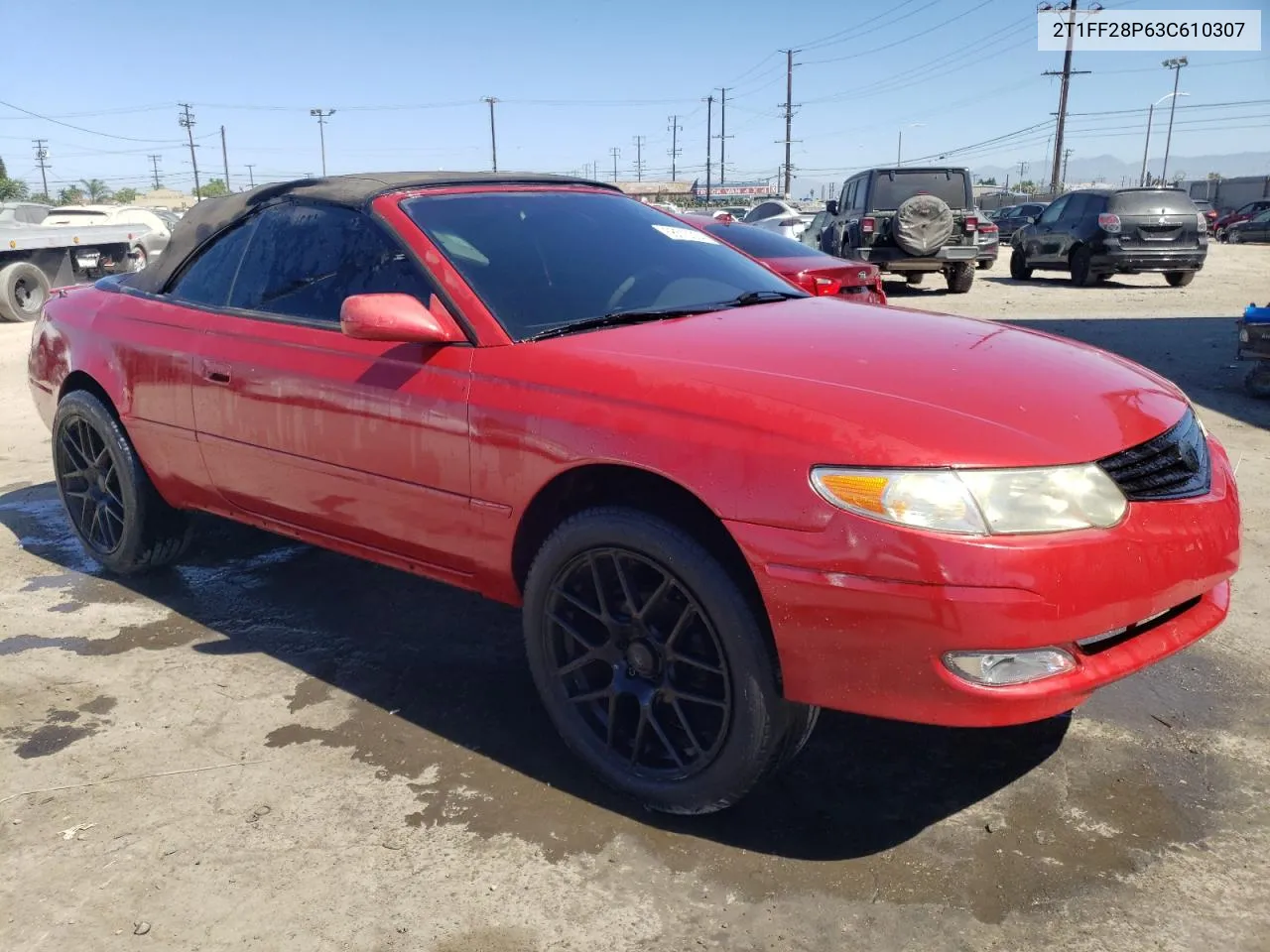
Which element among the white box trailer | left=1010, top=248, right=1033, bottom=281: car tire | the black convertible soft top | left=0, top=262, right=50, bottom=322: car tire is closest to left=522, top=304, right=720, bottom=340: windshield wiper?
the black convertible soft top

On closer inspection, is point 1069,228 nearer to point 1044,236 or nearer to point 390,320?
point 1044,236

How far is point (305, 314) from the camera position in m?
3.39

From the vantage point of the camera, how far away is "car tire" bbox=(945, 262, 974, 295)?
49.2 ft

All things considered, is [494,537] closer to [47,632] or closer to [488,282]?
[488,282]

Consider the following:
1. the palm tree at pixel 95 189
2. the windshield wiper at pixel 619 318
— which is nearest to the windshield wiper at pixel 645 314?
the windshield wiper at pixel 619 318

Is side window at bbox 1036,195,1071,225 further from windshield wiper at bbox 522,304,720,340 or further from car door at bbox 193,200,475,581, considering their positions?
car door at bbox 193,200,475,581

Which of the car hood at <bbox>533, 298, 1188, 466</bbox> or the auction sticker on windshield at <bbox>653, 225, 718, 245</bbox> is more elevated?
the auction sticker on windshield at <bbox>653, 225, 718, 245</bbox>

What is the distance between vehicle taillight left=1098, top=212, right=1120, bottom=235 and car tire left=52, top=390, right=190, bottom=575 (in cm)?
1521

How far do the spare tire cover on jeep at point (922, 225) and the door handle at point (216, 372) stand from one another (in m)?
12.2

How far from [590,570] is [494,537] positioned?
1.17ft

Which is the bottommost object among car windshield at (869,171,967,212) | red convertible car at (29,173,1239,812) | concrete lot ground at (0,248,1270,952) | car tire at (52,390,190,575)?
concrete lot ground at (0,248,1270,952)

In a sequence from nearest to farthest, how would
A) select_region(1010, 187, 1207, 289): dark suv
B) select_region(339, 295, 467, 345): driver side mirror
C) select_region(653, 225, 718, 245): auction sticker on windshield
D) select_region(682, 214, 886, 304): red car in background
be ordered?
1. select_region(339, 295, 467, 345): driver side mirror
2. select_region(653, 225, 718, 245): auction sticker on windshield
3. select_region(682, 214, 886, 304): red car in background
4. select_region(1010, 187, 1207, 289): dark suv

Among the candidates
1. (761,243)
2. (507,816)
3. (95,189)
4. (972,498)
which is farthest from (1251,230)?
(95,189)

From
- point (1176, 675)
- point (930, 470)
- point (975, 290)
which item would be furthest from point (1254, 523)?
point (975, 290)
